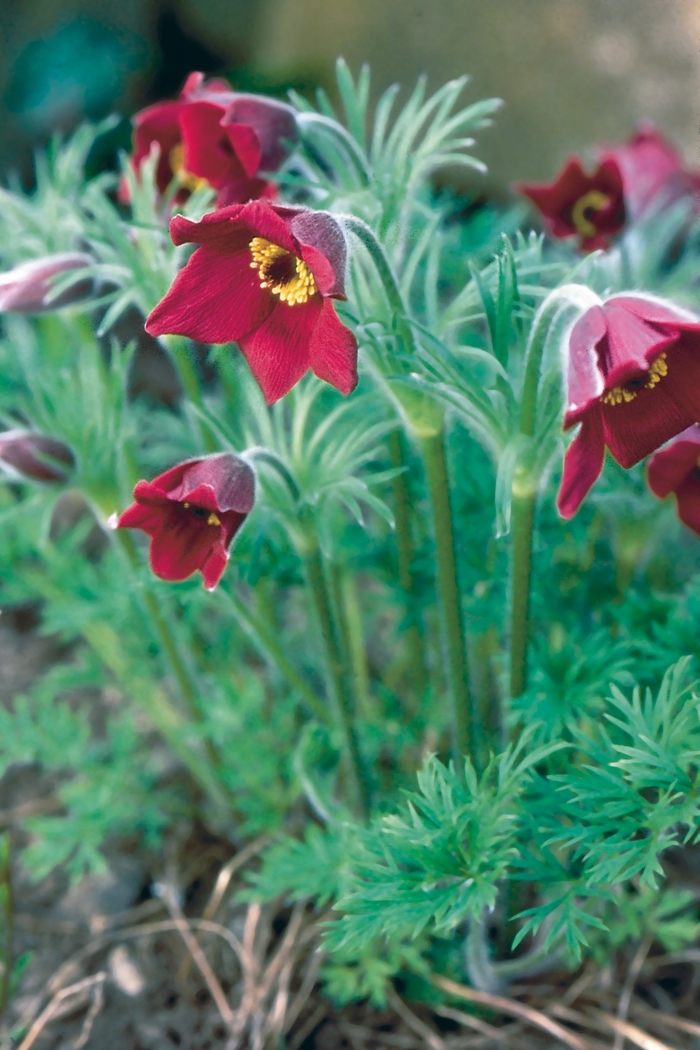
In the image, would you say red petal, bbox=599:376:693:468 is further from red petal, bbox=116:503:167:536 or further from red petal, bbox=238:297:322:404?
red petal, bbox=116:503:167:536

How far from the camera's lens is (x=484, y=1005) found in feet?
3.35

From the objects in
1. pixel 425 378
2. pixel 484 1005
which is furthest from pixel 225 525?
pixel 484 1005

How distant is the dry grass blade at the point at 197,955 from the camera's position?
107cm

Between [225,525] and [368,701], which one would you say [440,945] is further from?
[225,525]

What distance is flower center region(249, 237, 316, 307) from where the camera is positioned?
700 millimetres

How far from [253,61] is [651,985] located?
7.12 ft

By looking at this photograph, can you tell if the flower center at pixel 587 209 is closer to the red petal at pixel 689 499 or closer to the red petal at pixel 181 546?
the red petal at pixel 689 499

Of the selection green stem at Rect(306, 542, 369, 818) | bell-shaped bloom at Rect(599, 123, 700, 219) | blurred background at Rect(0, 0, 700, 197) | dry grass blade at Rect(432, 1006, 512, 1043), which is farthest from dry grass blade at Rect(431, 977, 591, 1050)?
blurred background at Rect(0, 0, 700, 197)

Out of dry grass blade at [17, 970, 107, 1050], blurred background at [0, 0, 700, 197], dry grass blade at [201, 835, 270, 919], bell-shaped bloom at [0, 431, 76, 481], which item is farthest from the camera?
blurred background at [0, 0, 700, 197]

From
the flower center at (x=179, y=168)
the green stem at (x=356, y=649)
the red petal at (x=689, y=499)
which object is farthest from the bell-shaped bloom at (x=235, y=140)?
the green stem at (x=356, y=649)

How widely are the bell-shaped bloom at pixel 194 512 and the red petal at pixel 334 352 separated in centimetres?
13

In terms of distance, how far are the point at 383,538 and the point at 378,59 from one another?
1240mm

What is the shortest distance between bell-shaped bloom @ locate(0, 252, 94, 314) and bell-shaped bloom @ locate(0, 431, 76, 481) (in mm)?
121

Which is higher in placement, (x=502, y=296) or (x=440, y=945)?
(x=502, y=296)
